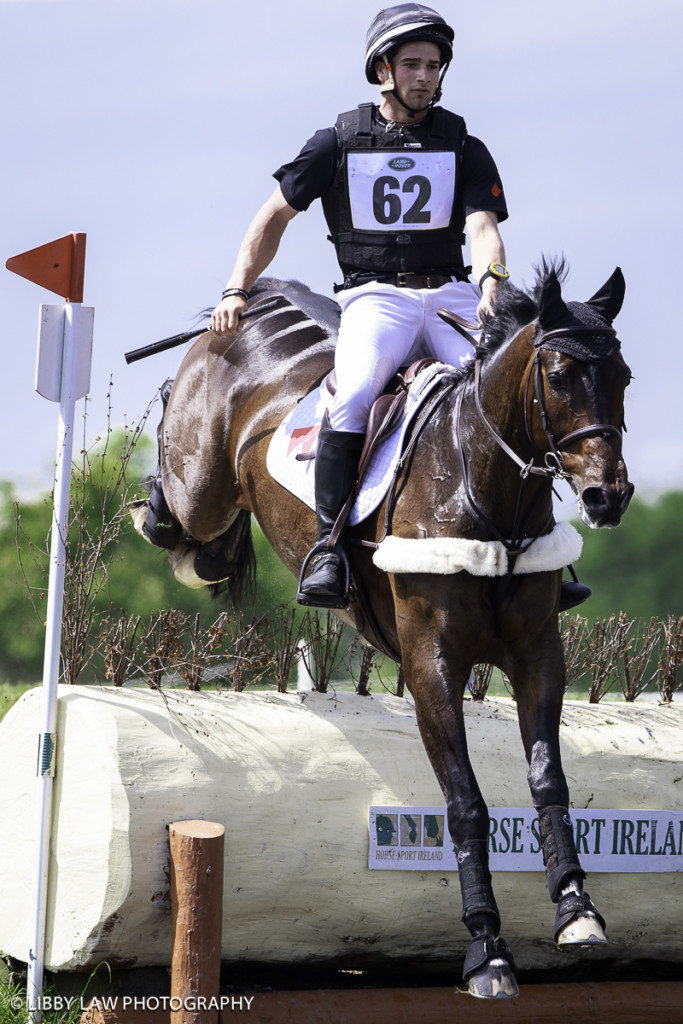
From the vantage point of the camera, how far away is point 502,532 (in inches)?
155

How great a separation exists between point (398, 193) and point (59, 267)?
1390mm

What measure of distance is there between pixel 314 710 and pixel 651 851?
5.17ft

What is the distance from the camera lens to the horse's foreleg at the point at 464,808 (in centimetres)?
354

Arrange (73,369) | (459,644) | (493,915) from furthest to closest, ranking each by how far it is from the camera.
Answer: (73,369)
(459,644)
(493,915)

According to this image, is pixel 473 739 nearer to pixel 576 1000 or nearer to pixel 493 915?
pixel 576 1000

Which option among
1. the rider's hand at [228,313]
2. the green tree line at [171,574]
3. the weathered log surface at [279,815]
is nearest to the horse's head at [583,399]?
the rider's hand at [228,313]

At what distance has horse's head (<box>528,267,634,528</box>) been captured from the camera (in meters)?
3.38

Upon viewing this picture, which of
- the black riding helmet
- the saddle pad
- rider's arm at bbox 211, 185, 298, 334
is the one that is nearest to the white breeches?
the saddle pad

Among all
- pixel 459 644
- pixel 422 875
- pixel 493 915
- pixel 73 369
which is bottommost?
pixel 422 875

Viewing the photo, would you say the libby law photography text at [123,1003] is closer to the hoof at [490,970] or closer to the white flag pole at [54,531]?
the white flag pole at [54,531]

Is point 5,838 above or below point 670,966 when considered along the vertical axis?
above

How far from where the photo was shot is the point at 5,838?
4.89 meters

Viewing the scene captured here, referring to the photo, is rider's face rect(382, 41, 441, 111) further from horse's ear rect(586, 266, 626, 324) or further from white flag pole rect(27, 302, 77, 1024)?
white flag pole rect(27, 302, 77, 1024)

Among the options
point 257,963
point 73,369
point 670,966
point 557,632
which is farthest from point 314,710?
point 670,966
